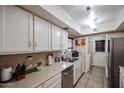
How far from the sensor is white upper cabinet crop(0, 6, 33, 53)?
1.07 meters

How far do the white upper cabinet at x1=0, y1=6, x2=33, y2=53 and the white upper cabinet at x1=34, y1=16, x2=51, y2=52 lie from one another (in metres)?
0.12

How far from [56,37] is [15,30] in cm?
121

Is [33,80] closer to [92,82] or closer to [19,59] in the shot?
[19,59]

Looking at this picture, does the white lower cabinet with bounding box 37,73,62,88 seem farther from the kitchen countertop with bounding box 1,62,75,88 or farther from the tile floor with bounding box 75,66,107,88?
the tile floor with bounding box 75,66,107,88

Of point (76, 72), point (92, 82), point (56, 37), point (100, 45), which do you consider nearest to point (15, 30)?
point (56, 37)

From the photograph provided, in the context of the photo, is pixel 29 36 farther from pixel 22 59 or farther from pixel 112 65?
pixel 112 65

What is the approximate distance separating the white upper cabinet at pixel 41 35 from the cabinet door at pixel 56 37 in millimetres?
179

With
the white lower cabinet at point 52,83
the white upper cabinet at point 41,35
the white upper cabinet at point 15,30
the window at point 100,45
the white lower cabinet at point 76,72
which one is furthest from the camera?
the window at point 100,45

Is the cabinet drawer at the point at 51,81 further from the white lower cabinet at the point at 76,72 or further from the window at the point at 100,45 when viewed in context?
the window at the point at 100,45

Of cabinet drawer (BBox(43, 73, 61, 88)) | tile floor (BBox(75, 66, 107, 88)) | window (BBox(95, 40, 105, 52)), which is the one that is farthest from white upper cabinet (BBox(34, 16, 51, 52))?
window (BBox(95, 40, 105, 52))

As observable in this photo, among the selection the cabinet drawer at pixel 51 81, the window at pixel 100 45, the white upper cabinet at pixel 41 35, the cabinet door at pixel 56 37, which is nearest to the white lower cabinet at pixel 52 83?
the cabinet drawer at pixel 51 81

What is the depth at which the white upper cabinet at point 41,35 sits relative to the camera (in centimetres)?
161
